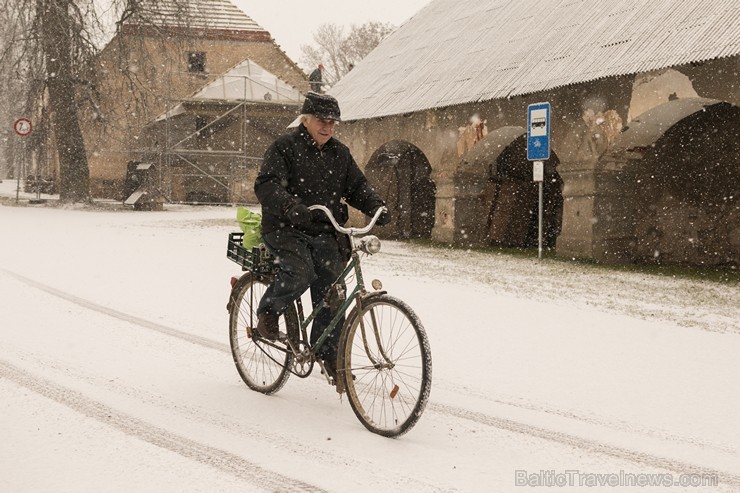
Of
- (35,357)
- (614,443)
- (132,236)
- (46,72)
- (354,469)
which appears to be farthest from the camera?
(46,72)

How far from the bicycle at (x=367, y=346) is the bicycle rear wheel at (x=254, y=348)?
1 cm

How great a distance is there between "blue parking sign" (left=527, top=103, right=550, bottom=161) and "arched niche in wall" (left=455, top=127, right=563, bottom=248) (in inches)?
144

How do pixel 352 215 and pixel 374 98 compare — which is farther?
pixel 352 215

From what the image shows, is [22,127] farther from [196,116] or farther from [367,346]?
[367,346]

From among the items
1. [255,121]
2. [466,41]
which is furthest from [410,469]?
[255,121]

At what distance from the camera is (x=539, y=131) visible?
1405cm

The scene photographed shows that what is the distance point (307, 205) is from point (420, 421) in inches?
54.0

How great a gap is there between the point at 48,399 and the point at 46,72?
75.0ft

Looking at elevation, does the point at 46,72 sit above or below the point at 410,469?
above

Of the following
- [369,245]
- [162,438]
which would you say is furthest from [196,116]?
[162,438]

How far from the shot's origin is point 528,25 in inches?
663

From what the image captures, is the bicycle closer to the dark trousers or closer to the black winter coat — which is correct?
the dark trousers

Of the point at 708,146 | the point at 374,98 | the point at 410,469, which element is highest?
the point at 374,98

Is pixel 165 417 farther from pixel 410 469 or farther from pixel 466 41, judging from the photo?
pixel 466 41
